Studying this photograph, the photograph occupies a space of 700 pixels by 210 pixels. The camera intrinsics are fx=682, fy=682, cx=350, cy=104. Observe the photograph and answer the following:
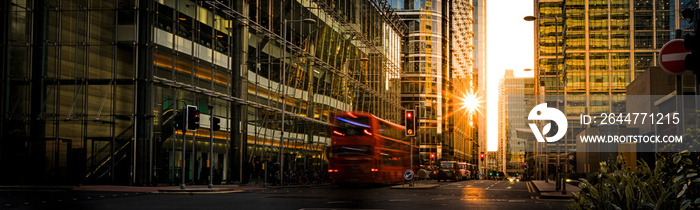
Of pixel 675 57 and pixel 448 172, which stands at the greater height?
pixel 675 57

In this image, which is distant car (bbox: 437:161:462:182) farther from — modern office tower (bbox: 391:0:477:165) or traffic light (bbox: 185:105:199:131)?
modern office tower (bbox: 391:0:477:165)

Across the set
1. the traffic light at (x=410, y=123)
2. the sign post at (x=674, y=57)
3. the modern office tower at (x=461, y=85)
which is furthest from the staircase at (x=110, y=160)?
the modern office tower at (x=461, y=85)

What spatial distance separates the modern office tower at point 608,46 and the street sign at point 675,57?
4242 inches

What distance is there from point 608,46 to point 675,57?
114574mm

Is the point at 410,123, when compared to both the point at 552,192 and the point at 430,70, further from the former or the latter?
the point at 430,70

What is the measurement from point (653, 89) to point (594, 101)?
5561cm

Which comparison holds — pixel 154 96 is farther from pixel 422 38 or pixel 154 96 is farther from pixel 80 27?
pixel 422 38

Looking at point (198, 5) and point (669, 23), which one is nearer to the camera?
point (198, 5)

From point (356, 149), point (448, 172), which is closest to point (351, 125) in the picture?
point (356, 149)

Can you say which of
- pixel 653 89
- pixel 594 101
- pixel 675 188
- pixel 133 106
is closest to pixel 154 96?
pixel 133 106

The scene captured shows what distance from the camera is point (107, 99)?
102ft

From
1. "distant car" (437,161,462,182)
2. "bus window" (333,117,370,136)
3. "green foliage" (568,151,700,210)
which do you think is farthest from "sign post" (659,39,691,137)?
"distant car" (437,161,462,182)

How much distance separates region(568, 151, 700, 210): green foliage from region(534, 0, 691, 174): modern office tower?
10878 centimetres

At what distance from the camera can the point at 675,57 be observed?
857 cm
